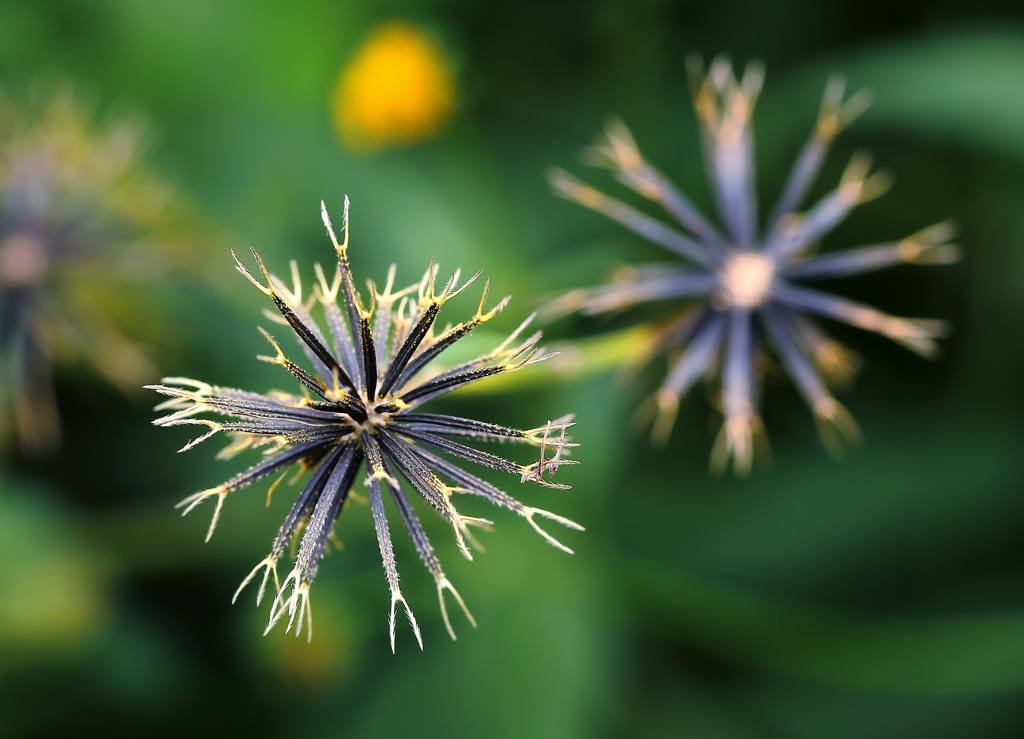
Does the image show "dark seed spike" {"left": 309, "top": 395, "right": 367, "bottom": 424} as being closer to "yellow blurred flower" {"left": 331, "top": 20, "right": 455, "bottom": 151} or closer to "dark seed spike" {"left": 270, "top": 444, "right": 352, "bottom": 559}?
"dark seed spike" {"left": 270, "top": 444, "right": 352, "bottom": 559}

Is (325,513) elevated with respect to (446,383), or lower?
lower

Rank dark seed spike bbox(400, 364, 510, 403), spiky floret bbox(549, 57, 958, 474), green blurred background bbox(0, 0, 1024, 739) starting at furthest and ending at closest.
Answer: green blurred background bbox(0, 0, 1024, 739), spiky floret bbox(549, 57, 958, 474), dark seed spike bbox(400, 364, 510, 403)

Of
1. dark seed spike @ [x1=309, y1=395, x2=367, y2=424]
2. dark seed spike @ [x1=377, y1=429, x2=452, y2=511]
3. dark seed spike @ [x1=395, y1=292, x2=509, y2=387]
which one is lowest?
dark seed spike @ [x1=377, y1=429, x2=452, y2=511]

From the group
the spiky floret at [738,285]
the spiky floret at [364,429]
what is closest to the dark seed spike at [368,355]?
the spiky floret at [364,429]

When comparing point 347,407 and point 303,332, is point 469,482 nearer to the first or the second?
point 347,407

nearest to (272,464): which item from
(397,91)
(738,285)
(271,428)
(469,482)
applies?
(271,428)

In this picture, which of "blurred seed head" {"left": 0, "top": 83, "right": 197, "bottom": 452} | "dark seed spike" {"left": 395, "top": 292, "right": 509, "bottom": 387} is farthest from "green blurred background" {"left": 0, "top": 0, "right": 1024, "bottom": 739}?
"dark seed spike" {"left": 395, "top": 292, "right": 509, "bottom": 387}

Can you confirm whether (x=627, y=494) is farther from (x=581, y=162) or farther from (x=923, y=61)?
(x=923, y=61)

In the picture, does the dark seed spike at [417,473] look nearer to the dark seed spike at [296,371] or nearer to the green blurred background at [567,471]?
the dark seed spike at [296,371]
